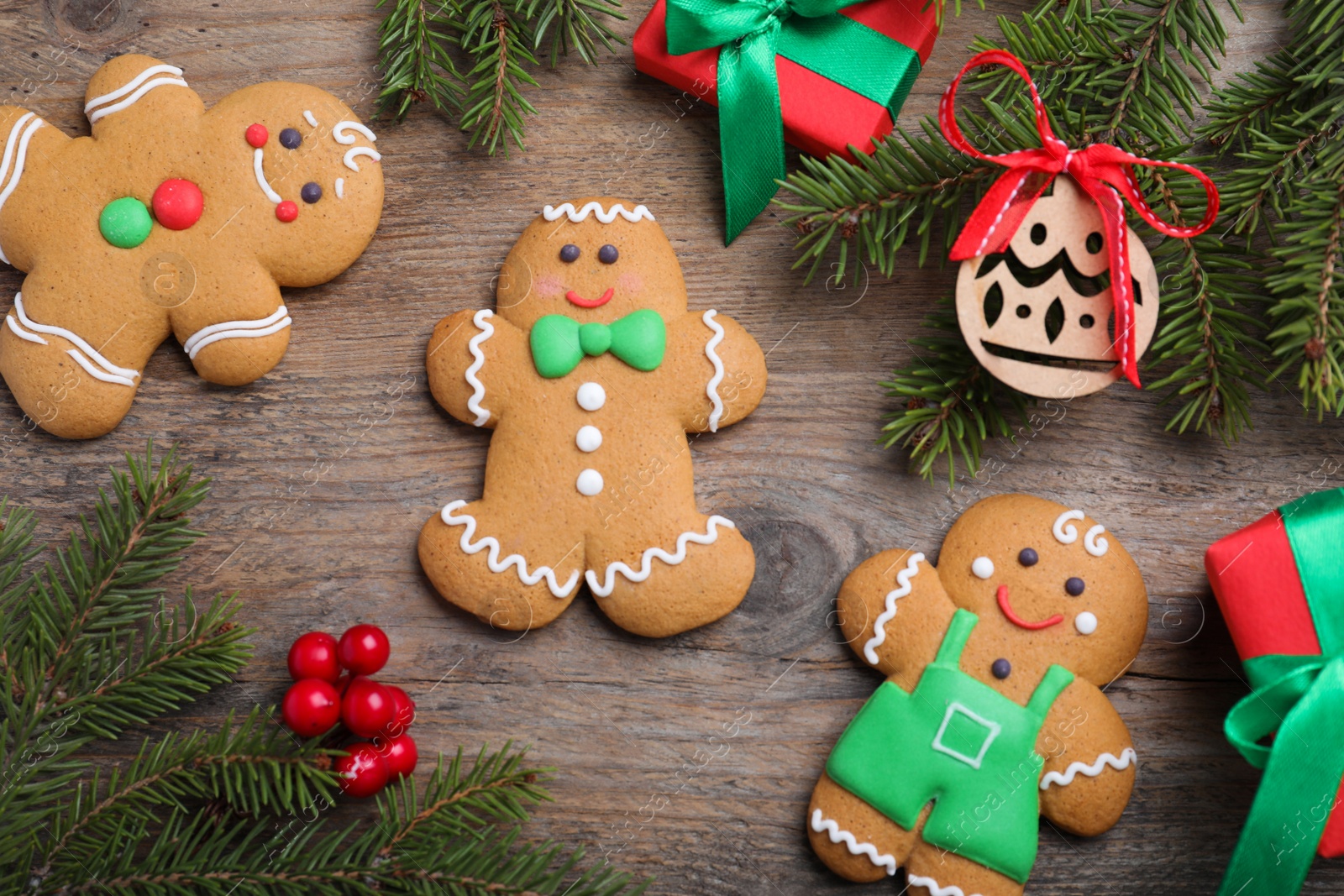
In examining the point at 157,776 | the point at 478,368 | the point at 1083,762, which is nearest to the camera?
the point at 157,776

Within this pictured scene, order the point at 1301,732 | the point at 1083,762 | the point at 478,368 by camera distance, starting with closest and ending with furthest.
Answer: the point at 1301,732
the point at 1083,762
the point at 478,368

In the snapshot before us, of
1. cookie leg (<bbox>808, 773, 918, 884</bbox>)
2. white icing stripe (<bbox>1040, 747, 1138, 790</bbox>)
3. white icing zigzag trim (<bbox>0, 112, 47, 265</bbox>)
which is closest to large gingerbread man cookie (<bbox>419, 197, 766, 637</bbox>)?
cookie leg (<bbox>808, 773, 918, 884</bbox>)

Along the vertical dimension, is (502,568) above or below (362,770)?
above

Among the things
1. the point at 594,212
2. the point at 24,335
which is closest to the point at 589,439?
the point at 594,212

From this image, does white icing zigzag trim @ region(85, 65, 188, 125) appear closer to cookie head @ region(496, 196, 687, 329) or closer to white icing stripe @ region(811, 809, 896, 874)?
cookie head @ region(496, 196, 687, 329)

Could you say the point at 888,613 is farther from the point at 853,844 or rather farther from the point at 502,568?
the point at 502,568

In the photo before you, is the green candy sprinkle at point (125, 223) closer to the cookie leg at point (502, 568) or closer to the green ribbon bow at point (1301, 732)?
the cookie leg at point (502, 568)

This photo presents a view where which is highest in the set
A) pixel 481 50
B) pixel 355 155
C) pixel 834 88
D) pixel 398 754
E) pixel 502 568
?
pixel 834 88

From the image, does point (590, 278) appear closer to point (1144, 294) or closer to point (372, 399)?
point (372, 399)
